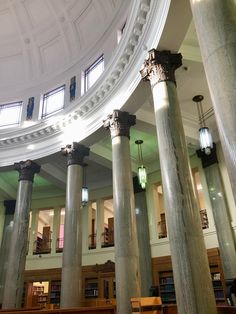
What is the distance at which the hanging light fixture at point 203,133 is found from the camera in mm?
7134

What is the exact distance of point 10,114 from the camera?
1233 cm

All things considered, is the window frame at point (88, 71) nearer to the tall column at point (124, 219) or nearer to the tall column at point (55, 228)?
the tall column at point (124, 219)

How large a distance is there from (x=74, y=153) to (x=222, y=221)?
5.28 meters

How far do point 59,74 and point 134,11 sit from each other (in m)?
6.08

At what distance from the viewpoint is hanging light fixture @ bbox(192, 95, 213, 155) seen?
7134 millimetres

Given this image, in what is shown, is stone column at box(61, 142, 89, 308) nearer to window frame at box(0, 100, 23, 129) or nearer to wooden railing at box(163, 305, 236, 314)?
wooden railing at box(163, 305, 236, 314)

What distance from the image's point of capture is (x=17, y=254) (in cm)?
912

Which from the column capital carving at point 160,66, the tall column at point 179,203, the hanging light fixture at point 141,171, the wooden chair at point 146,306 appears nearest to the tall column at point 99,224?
the hanging light fixture at point 141,171

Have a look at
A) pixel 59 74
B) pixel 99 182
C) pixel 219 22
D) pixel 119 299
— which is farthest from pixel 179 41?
pixel 99 182

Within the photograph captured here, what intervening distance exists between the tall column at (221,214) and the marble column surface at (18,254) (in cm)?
614

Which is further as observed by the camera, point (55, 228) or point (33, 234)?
point (33, 234)

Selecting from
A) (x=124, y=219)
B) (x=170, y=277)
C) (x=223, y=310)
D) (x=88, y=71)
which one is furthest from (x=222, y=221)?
(x=88, y=71)

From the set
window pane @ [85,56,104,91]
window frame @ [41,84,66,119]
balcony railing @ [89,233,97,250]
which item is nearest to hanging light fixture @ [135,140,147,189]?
window pane @ [85,56,104,91]

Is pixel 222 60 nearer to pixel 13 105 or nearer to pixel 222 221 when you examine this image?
pixel 222 221
